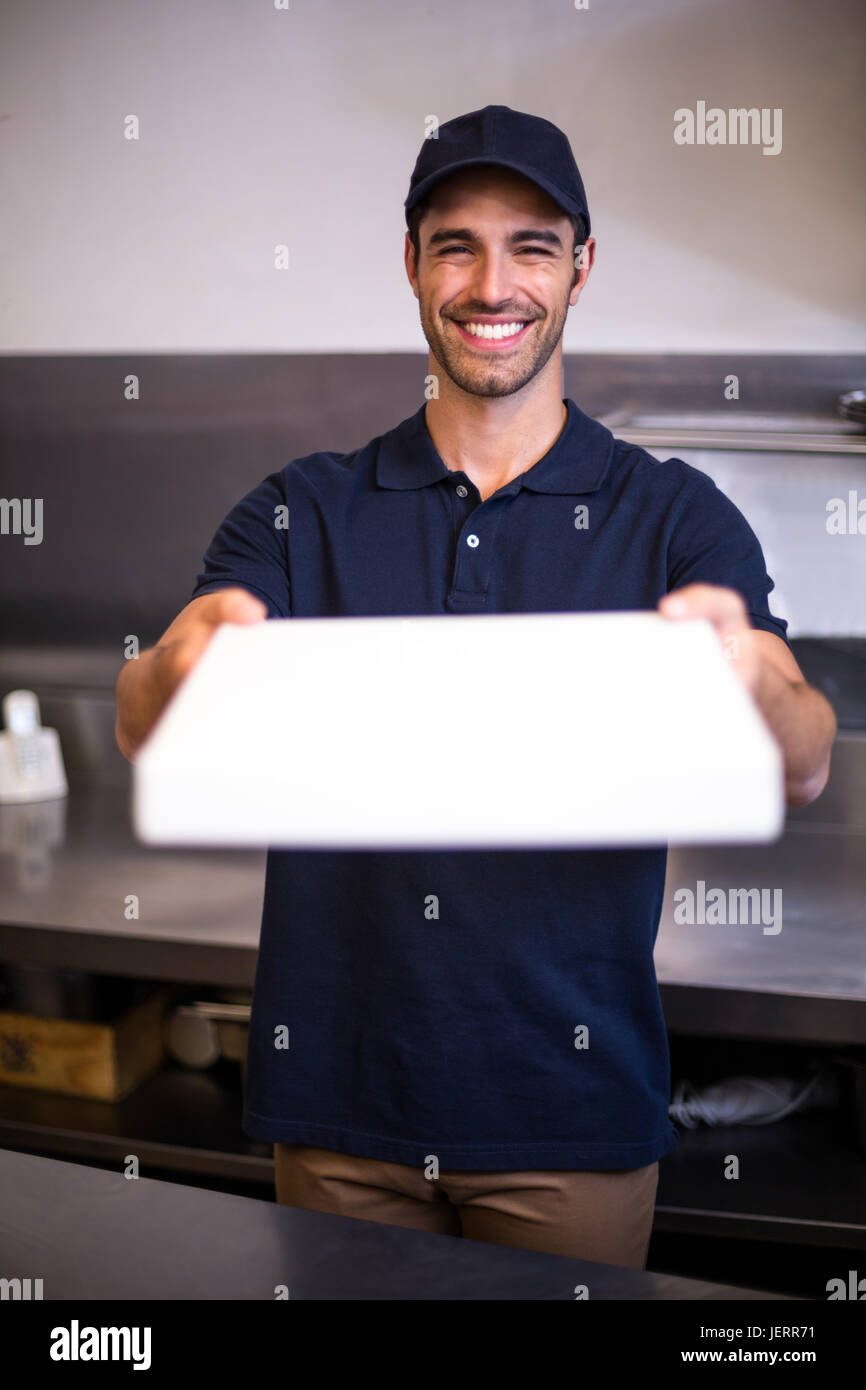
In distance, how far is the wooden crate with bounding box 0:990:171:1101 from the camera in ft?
5.36

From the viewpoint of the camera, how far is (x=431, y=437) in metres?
1.14

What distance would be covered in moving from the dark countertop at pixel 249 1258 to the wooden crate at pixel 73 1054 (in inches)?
31.5

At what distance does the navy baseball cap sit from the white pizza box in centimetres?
65

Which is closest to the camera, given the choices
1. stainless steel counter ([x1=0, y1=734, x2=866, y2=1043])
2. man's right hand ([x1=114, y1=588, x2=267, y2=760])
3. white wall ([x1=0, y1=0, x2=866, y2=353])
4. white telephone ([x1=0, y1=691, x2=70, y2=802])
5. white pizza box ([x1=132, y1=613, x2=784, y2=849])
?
white pizza box ([x1=132, y1=613, x2=784, y2=849])

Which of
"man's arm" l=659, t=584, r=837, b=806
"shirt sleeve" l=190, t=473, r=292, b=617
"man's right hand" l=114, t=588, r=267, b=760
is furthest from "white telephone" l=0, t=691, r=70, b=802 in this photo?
"man's arm" l=659, t=584, r=837, b=806

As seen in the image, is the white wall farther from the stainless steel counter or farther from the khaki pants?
the khaki pants

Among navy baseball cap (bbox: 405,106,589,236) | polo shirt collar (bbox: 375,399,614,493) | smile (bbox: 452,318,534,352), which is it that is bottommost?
polo shirt collar (bbox: 375,399,614,493)

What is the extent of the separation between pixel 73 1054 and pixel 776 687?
1333 mm

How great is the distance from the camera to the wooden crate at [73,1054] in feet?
5.36

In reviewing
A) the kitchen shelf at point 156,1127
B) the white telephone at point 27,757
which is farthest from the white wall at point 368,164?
the kitchen shelf at point 156,1127

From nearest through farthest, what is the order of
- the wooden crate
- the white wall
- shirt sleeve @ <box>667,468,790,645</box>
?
shirt sleeve @ <box>667,468,790,645</box> → the wooden crate → the white wall

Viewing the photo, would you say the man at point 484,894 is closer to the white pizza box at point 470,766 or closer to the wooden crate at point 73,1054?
the white pizza box at point 470,766

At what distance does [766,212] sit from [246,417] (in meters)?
0.94

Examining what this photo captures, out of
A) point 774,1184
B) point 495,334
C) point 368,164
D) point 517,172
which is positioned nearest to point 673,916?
point 774,1184
